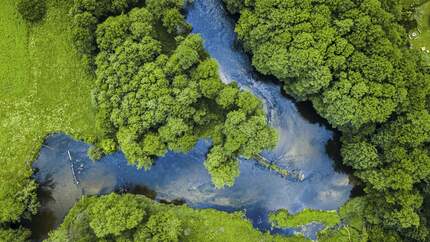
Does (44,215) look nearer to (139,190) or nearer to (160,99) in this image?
(139,190)

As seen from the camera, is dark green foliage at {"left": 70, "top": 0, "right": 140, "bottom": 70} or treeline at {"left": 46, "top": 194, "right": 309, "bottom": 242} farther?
dark green foliage at {"left": 70, "top": 0, "right": 140, "bottom": 70}

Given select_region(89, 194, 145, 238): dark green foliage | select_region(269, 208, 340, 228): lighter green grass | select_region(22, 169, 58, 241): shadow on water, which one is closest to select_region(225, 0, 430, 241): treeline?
select_region(269, 208, 340, 228): lighter green grass

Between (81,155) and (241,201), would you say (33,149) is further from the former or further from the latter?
(241,201)

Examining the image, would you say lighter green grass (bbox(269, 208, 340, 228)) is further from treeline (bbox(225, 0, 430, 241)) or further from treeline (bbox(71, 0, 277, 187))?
treeline (bbox(71, 0, 277, 187))

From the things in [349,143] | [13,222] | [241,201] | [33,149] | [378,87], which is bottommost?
[13,222]

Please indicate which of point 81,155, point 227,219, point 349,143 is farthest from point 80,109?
point 349,143

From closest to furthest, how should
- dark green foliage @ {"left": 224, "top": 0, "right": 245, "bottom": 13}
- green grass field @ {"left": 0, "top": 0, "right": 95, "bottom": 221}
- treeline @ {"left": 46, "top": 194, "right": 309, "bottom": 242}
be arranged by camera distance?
1. treeline @ {"left": 46, "top": 194, "right": 309, "bottom": 242}
2. dark green foliage @ {"left": 224, "top": 0, "right": 245, "bottom": 13}
3. green grass field @ {"left": 0, "top": 0, "right": 95, "bottom": 221}
